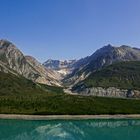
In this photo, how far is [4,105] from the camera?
18300 cm

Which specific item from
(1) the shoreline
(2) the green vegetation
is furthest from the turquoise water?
(2) the green vegetation

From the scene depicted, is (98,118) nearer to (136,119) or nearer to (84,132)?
(136,119)

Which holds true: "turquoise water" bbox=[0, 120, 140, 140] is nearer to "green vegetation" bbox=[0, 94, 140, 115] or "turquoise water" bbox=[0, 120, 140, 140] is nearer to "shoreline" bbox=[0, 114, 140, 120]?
"shoreline" bbox=[0, 114, 140, 120]

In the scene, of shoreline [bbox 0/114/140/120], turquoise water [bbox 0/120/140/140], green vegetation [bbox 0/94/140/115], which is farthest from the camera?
Result: green vegetation [bbox 0/94/140/115]

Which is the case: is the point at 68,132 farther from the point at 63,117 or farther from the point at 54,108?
the point at 54,108

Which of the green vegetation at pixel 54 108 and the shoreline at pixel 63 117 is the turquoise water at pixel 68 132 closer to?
the shoreline at pixel 63 117

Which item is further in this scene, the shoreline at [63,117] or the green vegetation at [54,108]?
the green vegetation at [54,108]

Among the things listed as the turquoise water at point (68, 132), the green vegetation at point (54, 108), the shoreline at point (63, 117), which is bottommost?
the turquoise water at point (68, 132)

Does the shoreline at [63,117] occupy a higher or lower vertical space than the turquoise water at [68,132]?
higher

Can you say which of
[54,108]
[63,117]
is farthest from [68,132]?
[54,108]

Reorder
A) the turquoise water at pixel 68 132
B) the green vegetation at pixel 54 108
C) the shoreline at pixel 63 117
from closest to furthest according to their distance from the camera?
1. the turquoise water at pixel 68 132
2. the shoreline at pixel 63 117
3. the green vegetation at pixel 54 108

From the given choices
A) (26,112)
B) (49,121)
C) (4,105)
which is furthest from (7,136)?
(4,105)

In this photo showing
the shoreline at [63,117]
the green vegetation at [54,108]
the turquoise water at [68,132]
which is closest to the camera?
the turquoise water at [68,132]

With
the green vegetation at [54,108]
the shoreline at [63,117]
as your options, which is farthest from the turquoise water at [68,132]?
the green vegetation at [54,108]
